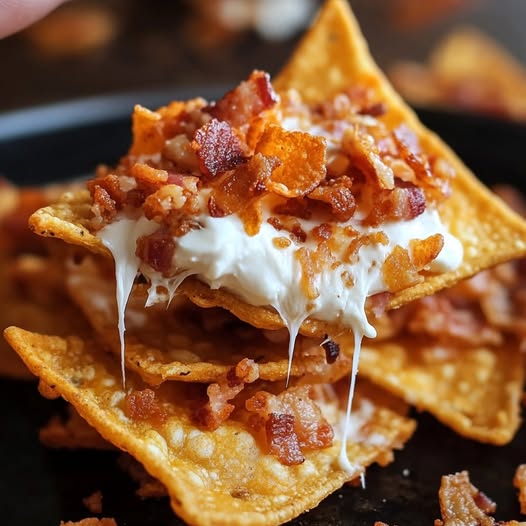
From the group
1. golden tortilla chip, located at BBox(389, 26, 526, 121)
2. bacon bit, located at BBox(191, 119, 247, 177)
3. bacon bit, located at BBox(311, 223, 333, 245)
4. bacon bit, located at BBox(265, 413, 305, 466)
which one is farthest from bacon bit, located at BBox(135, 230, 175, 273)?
golden tortilla chip, located at BBox(389, 26, 526, 121)

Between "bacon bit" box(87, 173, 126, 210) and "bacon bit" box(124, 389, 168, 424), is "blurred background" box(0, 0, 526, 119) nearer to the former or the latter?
"bacon bit" box(87, 173, 126, 210)

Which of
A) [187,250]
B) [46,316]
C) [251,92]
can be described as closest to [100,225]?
[187,250]

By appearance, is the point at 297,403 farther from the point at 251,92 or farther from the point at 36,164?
the point at 36,164

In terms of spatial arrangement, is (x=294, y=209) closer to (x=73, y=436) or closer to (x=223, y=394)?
(x=223, y=394)

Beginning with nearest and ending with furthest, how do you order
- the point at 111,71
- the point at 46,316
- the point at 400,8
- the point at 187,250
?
1. the point at 187,250
2. the point at 46,316
3. the point at 111,71
4. the point at 400,8

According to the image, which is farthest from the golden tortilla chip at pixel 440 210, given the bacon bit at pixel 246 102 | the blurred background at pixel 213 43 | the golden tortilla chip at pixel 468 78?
the blurred background at pixel 213 43

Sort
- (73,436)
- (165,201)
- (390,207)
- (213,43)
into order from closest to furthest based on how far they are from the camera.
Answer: (165,201) → (390,207) → (73,436) → (213,43)

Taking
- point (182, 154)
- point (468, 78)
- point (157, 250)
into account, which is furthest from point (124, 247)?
point (468, 78)
